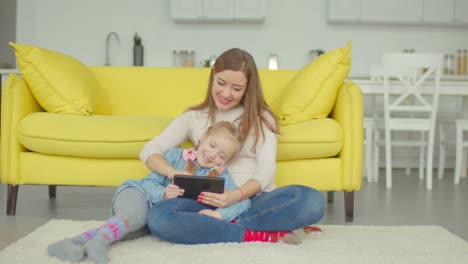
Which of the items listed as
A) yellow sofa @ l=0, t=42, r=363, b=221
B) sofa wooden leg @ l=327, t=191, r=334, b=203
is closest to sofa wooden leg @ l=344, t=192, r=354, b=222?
yellow sofa @ l=0, t=42, r=363, b=221

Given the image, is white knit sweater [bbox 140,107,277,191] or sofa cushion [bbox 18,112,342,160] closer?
white knit sweater [bbox 140,107,277,191]

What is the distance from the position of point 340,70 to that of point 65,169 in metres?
1.35

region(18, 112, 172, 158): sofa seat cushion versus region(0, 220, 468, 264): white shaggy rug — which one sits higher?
region(18, 112, 172, 158): sofa seat cushion

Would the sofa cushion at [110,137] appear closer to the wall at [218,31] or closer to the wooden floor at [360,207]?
the wooden floor at [360,207]

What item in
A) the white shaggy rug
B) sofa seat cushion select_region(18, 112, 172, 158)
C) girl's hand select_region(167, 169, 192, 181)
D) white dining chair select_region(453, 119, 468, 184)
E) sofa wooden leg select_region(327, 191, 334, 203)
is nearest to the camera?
the white shaggy rug

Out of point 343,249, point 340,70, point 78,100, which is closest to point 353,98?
point 340,70

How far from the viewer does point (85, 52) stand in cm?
600

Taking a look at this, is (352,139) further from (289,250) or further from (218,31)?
(218,31)

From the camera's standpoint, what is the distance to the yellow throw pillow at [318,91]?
9.38 ft

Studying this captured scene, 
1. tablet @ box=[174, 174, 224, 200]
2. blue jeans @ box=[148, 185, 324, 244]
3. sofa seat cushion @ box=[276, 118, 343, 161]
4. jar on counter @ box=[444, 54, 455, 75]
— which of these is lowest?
blue jeans @ box=[148, 185, 324, 244]

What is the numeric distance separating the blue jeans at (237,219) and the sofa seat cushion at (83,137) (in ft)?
2.36

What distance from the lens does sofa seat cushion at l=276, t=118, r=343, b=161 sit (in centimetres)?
270

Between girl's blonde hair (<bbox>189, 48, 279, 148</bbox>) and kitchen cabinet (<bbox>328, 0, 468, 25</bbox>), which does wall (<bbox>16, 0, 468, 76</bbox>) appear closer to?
kitchen cabinet (<bbox>328, 0, 468, 25</bbox>)

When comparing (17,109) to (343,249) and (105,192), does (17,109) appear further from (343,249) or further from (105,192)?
(343,249)
